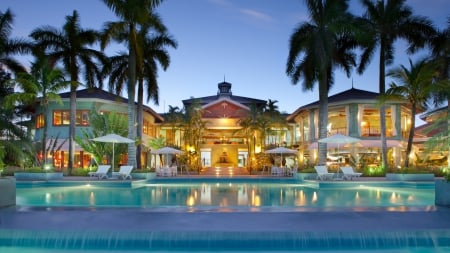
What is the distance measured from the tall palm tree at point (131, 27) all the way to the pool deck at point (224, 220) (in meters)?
14.7

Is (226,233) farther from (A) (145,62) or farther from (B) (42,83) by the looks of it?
(A) (145,62)

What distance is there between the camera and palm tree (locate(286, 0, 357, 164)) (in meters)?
22.0

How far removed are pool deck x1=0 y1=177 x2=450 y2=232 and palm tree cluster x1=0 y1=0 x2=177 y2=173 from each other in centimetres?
1508

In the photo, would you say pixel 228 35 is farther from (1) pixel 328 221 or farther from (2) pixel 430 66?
(1) pixel 328 221

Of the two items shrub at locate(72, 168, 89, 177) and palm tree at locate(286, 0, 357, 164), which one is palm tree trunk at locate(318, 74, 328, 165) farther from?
shrub at locate(72, 168, 89, 177)

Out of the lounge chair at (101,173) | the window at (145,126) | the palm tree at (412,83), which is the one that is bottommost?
the lounge chair at (101,173)

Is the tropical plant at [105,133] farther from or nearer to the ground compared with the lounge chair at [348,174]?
farther from the ground

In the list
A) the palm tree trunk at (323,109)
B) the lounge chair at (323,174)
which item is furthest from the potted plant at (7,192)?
the palm tree trunk at (323,109)

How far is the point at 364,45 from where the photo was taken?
A: 25.2m

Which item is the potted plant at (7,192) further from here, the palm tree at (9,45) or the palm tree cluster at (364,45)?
the palm tree at (9,45)

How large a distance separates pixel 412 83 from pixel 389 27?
385 centimetres

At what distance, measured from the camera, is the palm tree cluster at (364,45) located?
72.9 feet

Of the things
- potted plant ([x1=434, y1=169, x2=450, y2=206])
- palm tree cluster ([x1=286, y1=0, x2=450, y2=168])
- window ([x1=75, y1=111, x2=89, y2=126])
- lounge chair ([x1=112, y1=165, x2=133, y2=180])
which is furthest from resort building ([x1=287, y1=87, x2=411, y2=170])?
potted plant ([x1=434, y1=169, x2=450, y2=206])

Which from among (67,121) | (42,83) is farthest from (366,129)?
(42,83)
